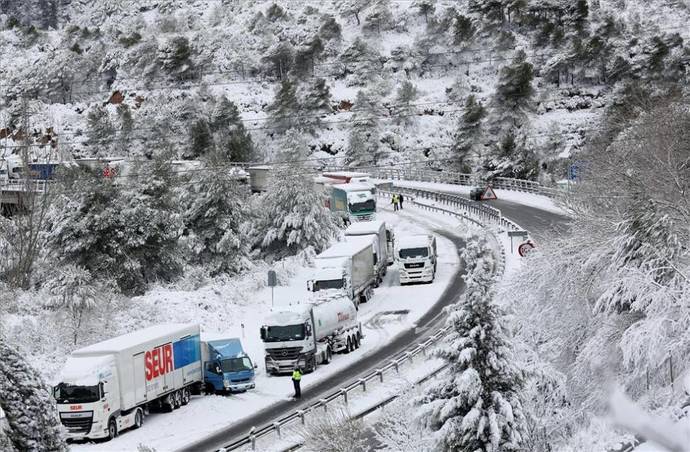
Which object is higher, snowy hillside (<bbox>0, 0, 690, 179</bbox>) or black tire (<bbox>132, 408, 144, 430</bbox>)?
snowy hillside (<bbox>0, 0, 690, 179</bbox>)

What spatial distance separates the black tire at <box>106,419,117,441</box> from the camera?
92.9 feet

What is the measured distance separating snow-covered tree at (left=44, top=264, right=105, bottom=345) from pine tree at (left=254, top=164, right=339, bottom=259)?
20.2 meters

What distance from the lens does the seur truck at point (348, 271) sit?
4450 centimetres

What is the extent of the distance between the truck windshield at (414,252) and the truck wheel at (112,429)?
81.5ft

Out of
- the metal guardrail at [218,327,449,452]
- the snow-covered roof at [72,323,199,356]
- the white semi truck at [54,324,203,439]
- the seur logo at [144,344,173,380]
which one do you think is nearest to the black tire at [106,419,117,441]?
the white semi truck at [54,324,203,439]

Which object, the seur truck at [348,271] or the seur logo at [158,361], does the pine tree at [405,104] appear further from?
the seur logo at [158,361]

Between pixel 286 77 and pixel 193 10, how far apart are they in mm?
47247

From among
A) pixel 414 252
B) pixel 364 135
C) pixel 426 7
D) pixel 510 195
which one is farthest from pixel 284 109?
pixel 414 252

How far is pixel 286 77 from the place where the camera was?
13688 centimetres

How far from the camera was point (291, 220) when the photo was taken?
59.8 m

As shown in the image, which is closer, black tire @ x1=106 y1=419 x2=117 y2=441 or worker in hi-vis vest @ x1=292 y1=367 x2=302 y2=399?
black tire @ x1=106 y1=419 x2=117 y2=441

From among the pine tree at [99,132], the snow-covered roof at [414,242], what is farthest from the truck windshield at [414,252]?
the pine tree at [99,132]

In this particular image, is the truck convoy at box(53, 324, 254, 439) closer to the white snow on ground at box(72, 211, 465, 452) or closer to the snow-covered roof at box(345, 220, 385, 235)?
the white snow on ground at box(72, 211, 465, 452)

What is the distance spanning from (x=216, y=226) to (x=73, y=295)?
1868 cm
